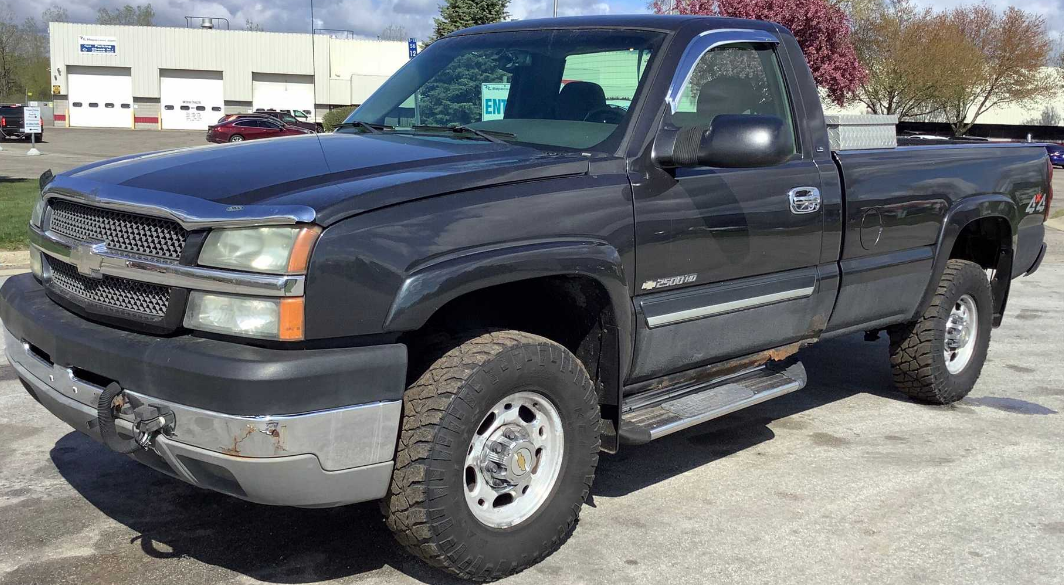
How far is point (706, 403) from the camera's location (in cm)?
428

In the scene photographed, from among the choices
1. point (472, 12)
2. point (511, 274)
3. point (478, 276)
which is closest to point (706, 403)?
point (511, 274)

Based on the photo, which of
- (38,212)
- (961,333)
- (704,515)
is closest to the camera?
(38,212)

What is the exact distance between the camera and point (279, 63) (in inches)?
2506

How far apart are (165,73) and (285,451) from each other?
65201mm

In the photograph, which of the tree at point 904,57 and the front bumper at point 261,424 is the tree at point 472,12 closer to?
the tree at point 904,57

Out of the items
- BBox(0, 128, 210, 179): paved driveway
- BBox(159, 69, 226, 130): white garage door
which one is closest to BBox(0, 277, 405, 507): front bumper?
BBox(0, 128, 210, 179): paved driveway

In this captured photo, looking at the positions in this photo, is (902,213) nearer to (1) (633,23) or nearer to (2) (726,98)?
(2) (726,98)

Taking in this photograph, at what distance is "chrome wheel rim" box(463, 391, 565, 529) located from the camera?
11.1 ft

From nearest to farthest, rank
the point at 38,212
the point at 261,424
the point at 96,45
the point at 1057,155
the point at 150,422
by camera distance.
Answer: the point at 261,424, the point at 150,422, the point at 38,212, the point at 1057,155, the point at 96,45

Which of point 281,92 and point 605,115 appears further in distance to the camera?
point 281,92

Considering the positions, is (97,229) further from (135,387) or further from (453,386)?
(453,386)

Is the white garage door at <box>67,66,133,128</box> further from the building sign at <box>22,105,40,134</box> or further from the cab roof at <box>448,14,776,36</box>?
the cab roof at <box>448,14,776,36</box>

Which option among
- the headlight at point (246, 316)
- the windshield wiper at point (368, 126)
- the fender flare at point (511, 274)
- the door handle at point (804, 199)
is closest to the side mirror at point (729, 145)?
the fender flare at point (511, 274)

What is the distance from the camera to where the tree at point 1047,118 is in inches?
2172
